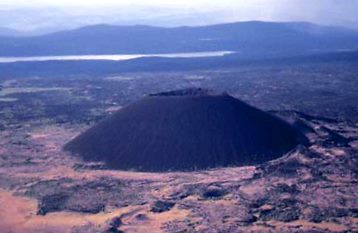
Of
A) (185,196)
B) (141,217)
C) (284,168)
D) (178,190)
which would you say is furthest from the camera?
(284,168)

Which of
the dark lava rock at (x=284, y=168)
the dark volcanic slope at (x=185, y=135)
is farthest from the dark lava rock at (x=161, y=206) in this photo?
the dark lava rock at (x=284, y=168)

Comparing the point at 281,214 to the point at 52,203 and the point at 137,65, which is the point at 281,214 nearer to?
the point at 52,203

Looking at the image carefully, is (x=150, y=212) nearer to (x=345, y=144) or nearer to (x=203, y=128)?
(x=203, y=128)

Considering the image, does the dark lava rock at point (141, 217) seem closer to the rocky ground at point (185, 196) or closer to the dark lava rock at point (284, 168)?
the rocky ground at point (185, 196)

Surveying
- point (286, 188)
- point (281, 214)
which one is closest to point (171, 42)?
point (286, 188)

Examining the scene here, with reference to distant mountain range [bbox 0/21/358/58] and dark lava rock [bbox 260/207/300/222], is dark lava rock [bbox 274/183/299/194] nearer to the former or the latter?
dark lava rock [bbox 260/207/300/222]

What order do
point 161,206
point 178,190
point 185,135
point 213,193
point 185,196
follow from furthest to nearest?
1. point 185,135
2. point 178,190
3. point 213,193
4. point 185,196
5. point 161,206

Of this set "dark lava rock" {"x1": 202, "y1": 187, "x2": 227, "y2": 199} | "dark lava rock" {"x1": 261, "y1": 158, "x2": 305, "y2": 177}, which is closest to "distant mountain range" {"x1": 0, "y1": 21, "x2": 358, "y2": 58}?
"dark lava rock" {"x1": 261, "y1": 158, "x2": 305, "y2": 177}
